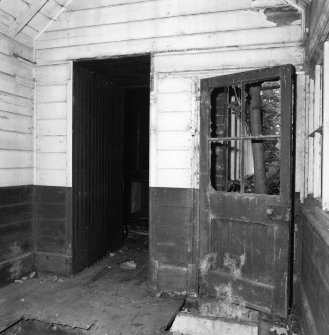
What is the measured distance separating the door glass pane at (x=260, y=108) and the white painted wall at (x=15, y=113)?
299 centimetres

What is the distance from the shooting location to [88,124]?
4.86 m

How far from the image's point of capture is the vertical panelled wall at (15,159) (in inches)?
164

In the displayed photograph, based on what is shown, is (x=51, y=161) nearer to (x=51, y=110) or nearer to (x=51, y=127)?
(x=51, y=127)

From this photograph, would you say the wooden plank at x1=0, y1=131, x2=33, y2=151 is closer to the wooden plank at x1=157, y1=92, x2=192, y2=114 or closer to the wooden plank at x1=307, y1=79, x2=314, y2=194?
the wooden plank at x1=157, y1=92, x2=192, y2=114

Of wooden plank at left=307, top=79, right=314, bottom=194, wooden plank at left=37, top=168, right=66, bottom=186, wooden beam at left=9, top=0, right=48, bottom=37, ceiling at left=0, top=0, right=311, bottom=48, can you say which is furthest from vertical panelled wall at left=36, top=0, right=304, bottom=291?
wooden plank at left=37, top=168, right=66, bottom=186

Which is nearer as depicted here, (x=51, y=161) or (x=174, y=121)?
(x=174, y=121)

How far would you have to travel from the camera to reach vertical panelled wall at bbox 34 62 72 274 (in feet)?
14.8

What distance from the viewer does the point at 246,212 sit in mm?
3477

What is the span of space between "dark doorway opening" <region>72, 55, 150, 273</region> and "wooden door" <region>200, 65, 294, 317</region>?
144 cm

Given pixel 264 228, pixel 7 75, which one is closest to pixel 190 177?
pixel 264 228

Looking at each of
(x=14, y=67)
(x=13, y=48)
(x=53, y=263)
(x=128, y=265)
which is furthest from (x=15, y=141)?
(x=128, y=265)

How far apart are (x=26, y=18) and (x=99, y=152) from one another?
211 cm

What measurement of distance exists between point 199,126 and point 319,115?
1326mm

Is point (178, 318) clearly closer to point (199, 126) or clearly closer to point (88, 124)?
point (199, 126)
